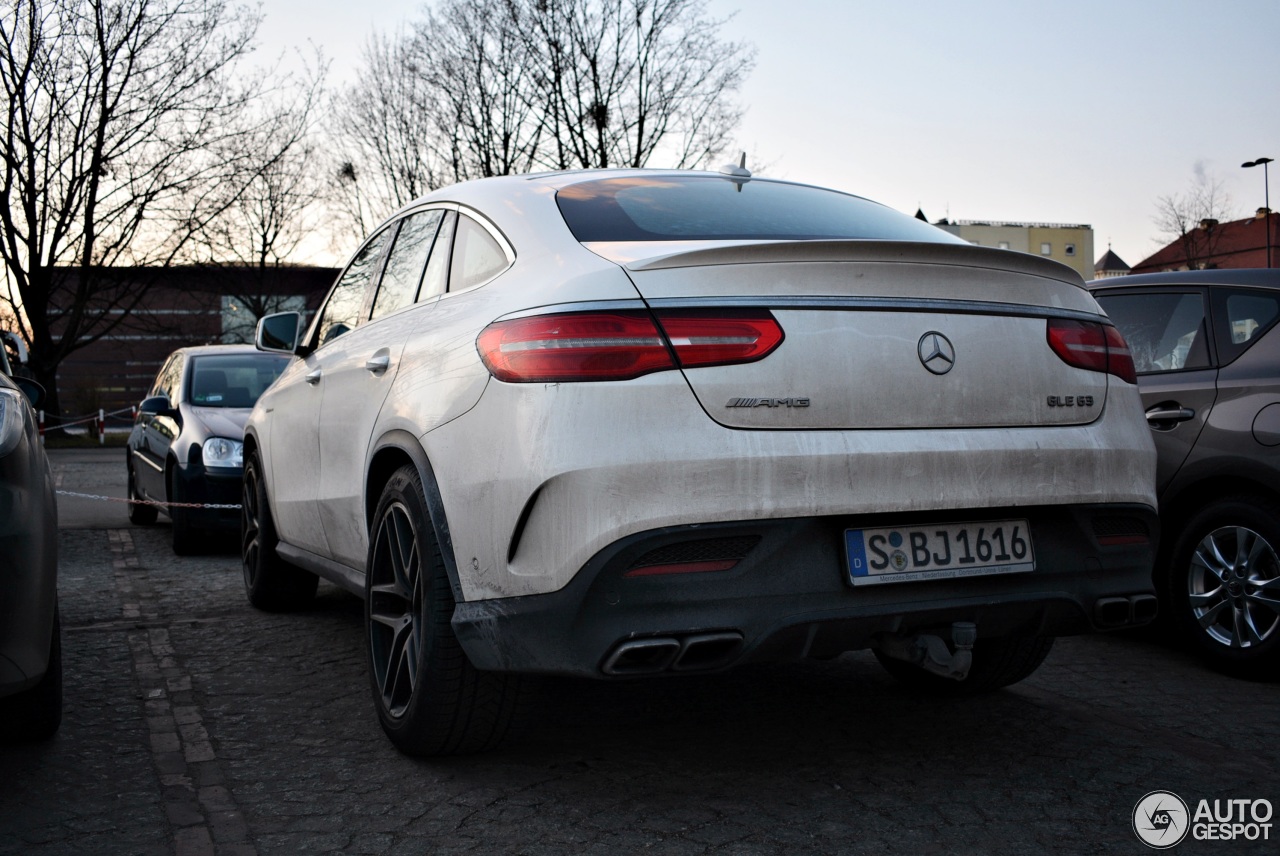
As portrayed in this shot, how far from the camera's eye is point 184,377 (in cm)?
991

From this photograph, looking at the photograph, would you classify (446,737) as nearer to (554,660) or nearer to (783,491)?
(554,660)

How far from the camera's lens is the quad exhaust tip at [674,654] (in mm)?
2850

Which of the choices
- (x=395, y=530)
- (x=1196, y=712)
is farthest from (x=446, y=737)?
(x=1196, y=712)

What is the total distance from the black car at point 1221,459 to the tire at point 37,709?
4.16 m

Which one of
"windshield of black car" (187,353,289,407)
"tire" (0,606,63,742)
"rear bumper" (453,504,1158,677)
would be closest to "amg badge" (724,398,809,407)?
"rear bumper" (453,504,1158,677)

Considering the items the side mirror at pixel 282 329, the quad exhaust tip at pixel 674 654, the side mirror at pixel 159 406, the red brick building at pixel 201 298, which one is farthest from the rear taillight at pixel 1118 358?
the red brick building at pixel 201 298

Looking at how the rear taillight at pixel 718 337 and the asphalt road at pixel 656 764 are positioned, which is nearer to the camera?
the rear taillight at pixel 718 337

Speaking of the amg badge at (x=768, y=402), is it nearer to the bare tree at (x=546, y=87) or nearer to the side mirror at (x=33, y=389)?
the side mirror at (x=33, y=389)

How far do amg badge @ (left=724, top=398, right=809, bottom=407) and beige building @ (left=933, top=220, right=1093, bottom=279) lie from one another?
104507mm

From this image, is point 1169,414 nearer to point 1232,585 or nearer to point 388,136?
point 1232,585

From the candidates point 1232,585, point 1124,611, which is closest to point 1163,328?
point 1232,585

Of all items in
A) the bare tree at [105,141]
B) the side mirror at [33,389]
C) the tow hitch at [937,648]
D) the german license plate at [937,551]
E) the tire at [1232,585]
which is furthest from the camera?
the bare tree at [105,141]

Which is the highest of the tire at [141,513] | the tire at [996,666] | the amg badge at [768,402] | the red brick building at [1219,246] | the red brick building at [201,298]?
the red brick building at [1219,246]

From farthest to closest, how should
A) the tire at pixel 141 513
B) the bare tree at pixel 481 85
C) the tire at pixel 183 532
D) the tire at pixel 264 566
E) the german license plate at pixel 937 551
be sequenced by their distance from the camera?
the bare tree at pixel 481 85
the tire at pixel 141 513
the tire at pixel 183 532
the tire at pixel 264 566
the german license plate at pixel 937 551
